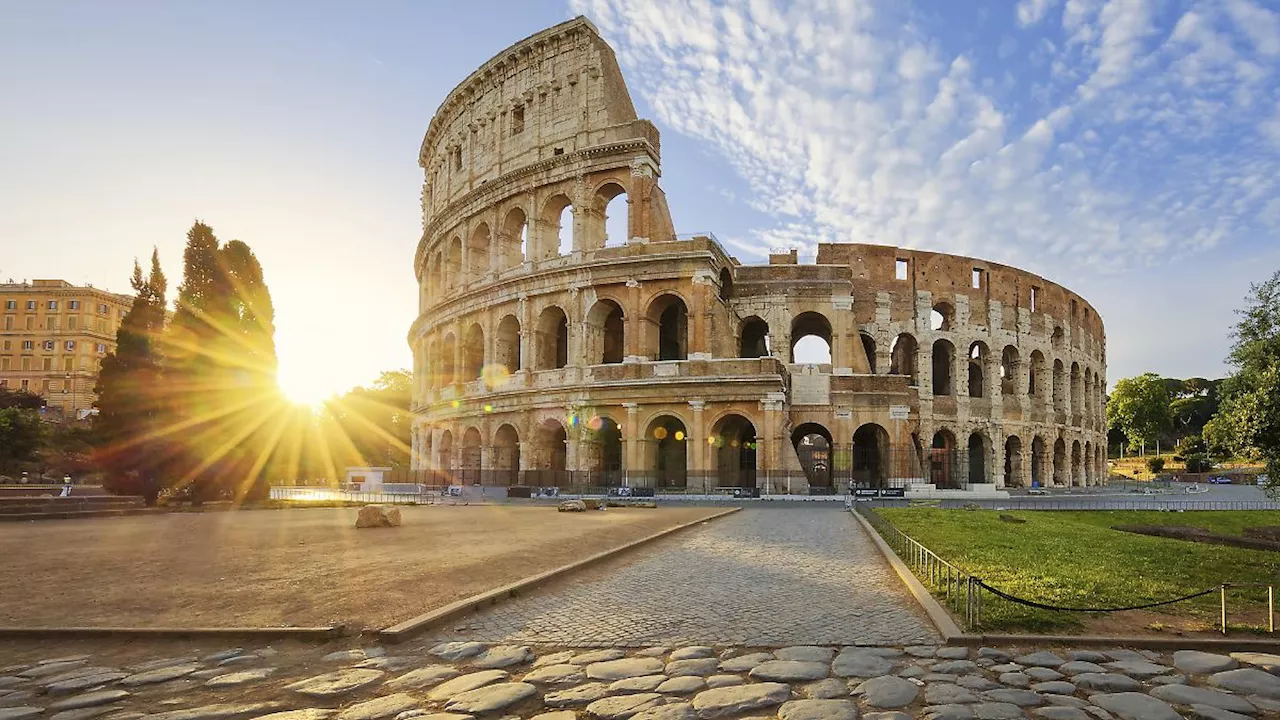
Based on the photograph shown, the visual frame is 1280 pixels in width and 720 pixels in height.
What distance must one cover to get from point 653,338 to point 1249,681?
97.2 feet

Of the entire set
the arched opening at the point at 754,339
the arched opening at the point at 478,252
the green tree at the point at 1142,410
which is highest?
the arched opening at the point at 478,252

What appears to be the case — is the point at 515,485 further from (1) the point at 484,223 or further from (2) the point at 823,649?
(2) the point at 823,649

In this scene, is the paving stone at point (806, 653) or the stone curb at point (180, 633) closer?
the paving stone at point (806, 653)

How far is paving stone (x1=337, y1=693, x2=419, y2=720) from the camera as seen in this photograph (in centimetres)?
432

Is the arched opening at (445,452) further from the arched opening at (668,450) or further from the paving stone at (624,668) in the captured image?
the paving stone at (624,668)

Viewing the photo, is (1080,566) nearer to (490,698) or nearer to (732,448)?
(490,698)

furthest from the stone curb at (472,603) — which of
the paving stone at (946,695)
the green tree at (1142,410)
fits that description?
the green tree at (1142,410)

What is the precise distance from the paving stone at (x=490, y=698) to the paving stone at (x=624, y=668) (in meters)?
0.52

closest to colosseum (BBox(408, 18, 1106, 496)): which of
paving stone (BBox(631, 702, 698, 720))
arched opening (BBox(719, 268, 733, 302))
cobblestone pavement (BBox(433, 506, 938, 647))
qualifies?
arched opening (BBox(719, 268, 733, 302))

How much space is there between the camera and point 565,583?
905 cm

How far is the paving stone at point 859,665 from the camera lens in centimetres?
519

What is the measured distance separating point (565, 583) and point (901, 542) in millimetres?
6500

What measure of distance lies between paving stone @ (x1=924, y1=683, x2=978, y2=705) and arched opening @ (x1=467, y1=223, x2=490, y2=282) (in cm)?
3738

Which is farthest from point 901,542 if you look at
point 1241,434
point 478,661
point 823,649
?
point 478,661
